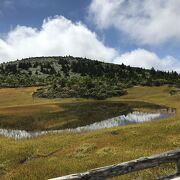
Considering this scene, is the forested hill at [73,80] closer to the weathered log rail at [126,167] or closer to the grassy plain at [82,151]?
the grassy plain at [82,151]

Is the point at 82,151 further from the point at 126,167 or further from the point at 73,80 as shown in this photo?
the point at 73,80

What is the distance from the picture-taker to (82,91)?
89688mm

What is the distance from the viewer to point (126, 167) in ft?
37.9

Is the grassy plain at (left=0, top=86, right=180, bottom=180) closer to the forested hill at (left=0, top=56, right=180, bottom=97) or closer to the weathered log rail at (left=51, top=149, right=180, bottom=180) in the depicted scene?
the weathered log rail at (left=51, top=149, right=180, bottom=180)

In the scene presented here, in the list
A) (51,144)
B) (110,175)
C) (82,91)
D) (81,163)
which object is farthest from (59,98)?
(110,175)

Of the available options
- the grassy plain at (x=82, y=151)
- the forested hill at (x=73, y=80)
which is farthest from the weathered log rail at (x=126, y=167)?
the forested hill at (x=73, y=80)

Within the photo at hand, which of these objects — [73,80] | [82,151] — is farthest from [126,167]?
[73,80]

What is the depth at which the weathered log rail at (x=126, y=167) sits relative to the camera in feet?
34.4

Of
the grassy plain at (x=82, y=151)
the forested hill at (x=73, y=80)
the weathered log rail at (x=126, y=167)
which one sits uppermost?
the forested hill at (x=73, y=80)

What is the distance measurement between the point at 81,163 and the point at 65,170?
1.52 metres

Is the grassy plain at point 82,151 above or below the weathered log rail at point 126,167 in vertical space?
below

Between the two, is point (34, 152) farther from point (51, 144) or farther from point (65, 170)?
point (65, 170)

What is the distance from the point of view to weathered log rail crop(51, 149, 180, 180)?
1048 cm

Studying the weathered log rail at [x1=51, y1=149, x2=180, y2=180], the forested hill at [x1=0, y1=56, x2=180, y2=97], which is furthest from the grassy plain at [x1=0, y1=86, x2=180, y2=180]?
the forested hill at [x1=0, y1=56, x2=180, y2=97]
